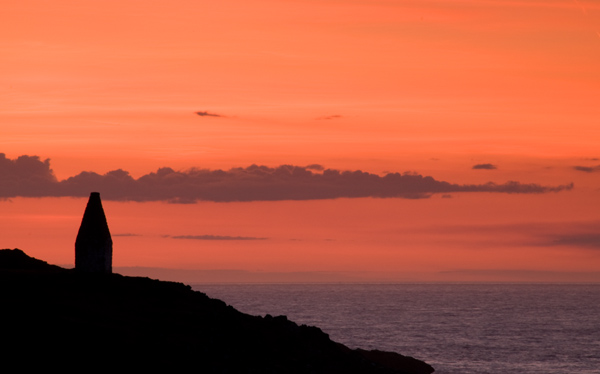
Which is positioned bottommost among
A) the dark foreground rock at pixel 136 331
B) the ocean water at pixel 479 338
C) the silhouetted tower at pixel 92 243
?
the ocean water at pixel 479 338

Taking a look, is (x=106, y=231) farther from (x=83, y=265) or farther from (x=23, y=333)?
(x=23, y=333)

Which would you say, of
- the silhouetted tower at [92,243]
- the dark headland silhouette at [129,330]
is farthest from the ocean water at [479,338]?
the silhouetted tower at [92,243]

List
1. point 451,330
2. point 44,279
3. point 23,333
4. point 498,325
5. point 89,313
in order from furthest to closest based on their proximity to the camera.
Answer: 1. point 498,325
2. point 451,330
3. point 44,279
4. point 89,313
5. point 23,333

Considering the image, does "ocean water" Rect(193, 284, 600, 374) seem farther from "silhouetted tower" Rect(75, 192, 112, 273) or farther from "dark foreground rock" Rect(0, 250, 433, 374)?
"silhouetted tower" Rect(75, 192, 112, 273)

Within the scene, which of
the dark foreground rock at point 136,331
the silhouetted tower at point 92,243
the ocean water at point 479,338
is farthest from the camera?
the ocean water at point 479,338

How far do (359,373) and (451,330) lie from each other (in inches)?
3572

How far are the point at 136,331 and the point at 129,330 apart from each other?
481 mm

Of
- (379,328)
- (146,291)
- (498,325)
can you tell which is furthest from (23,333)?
(498,325)

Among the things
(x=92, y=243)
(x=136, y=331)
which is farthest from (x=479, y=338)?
(x=136, y=331)

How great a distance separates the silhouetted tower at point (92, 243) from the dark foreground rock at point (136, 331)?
0.92 meters

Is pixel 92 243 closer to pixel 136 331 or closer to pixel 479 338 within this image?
pixel 136 331

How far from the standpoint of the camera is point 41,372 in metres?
44.1

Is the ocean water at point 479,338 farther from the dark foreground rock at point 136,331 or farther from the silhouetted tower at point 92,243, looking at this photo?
the silhouetted tower at point 92,243

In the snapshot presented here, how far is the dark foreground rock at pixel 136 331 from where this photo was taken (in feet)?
153
